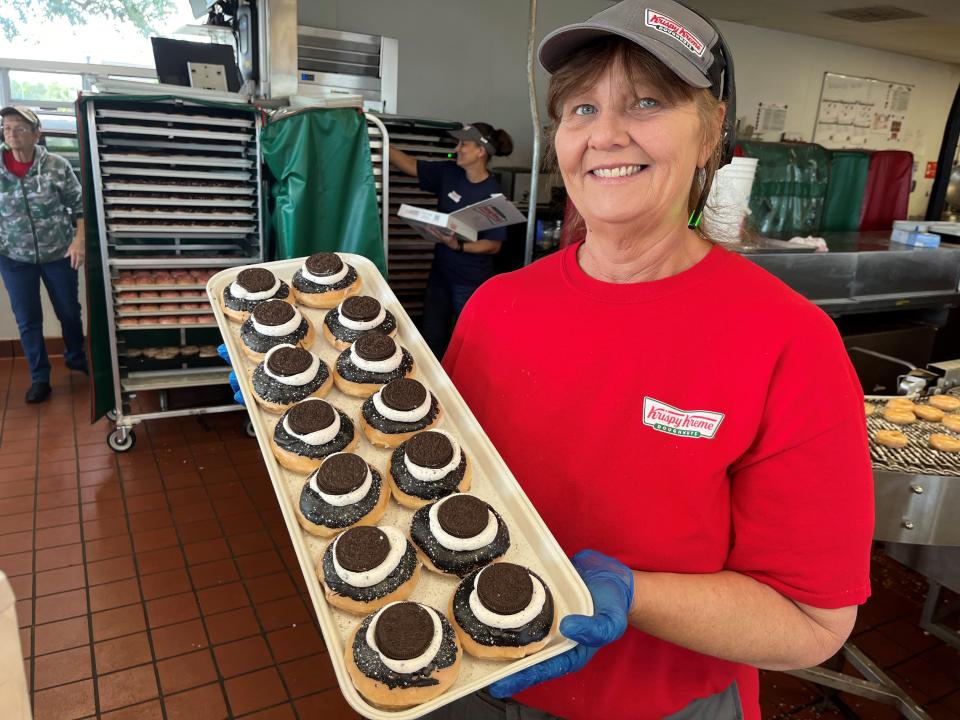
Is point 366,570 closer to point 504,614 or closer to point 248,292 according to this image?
point 504,614

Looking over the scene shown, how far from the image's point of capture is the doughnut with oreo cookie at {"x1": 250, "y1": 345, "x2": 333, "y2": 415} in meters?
1.50

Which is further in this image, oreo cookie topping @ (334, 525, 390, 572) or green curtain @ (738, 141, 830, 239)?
green curtain @ (738, 141, 830, 239)

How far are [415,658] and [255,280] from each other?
1098mm

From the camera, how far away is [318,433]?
1.41 m

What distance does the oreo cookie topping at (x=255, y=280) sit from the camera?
1.72 meters

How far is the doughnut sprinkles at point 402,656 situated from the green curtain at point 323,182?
2.97 m

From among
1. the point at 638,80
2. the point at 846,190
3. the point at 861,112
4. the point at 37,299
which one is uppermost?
the point at 861,112

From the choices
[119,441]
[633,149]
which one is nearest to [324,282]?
[633,149]

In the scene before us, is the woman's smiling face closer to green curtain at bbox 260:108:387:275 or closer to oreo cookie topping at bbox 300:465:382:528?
oreo cookie topping at bbox 300:465:382:528

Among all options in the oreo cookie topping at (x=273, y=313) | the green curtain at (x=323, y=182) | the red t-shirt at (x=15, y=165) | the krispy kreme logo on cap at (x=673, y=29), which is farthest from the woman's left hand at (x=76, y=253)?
the krispy kreme logo on cap at (x=673, y=29)

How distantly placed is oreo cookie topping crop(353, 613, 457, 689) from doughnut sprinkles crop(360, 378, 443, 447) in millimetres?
487

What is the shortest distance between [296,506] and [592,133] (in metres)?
0.89

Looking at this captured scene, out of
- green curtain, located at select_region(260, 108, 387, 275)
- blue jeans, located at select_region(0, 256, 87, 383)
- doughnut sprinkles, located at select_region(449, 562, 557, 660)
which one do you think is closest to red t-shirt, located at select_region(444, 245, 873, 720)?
doughnut sprinkles, located at select_region(449, 562, 557, 660)

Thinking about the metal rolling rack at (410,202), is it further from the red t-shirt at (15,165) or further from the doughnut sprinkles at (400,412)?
the doughnut sprinkles at (400,412)
